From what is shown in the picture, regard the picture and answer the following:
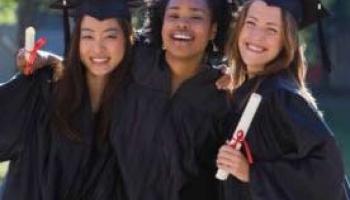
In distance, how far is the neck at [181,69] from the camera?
4.43 m

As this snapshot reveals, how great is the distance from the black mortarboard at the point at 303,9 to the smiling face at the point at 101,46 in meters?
0.72

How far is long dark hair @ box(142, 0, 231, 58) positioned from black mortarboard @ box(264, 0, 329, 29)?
1.11 ft

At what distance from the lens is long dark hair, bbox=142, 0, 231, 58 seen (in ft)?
14.7

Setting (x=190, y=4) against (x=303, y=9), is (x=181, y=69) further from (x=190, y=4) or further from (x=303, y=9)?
(x=303, y=9)

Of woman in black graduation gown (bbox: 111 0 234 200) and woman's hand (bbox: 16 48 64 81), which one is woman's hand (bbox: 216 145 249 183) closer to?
woman in black graduation gown (bbox: 111 0 234 200)

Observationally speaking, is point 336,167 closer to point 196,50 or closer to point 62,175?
point 196,50

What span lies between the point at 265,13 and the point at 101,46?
2.51 feet

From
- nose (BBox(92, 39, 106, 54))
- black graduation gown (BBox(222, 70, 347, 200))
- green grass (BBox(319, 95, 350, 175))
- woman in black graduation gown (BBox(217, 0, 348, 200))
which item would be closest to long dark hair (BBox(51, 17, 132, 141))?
nose (BBox(92, 39, 106, 54))

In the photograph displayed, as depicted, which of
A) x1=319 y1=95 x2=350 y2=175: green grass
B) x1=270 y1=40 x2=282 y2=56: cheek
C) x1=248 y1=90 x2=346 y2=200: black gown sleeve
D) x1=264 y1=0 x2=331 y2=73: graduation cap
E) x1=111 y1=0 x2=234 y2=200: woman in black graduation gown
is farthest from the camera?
x1=319 y1=95 x2=350 y2=175: green grass

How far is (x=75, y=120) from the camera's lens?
449 cm

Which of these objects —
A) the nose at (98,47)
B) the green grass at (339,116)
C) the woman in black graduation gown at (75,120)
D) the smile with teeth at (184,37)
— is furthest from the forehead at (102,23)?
the green grass at (339,116)

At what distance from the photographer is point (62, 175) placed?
4.49 metres

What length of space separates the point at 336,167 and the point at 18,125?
150cm

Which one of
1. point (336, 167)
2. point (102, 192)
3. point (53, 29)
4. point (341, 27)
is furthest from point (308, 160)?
point (53, 29)
